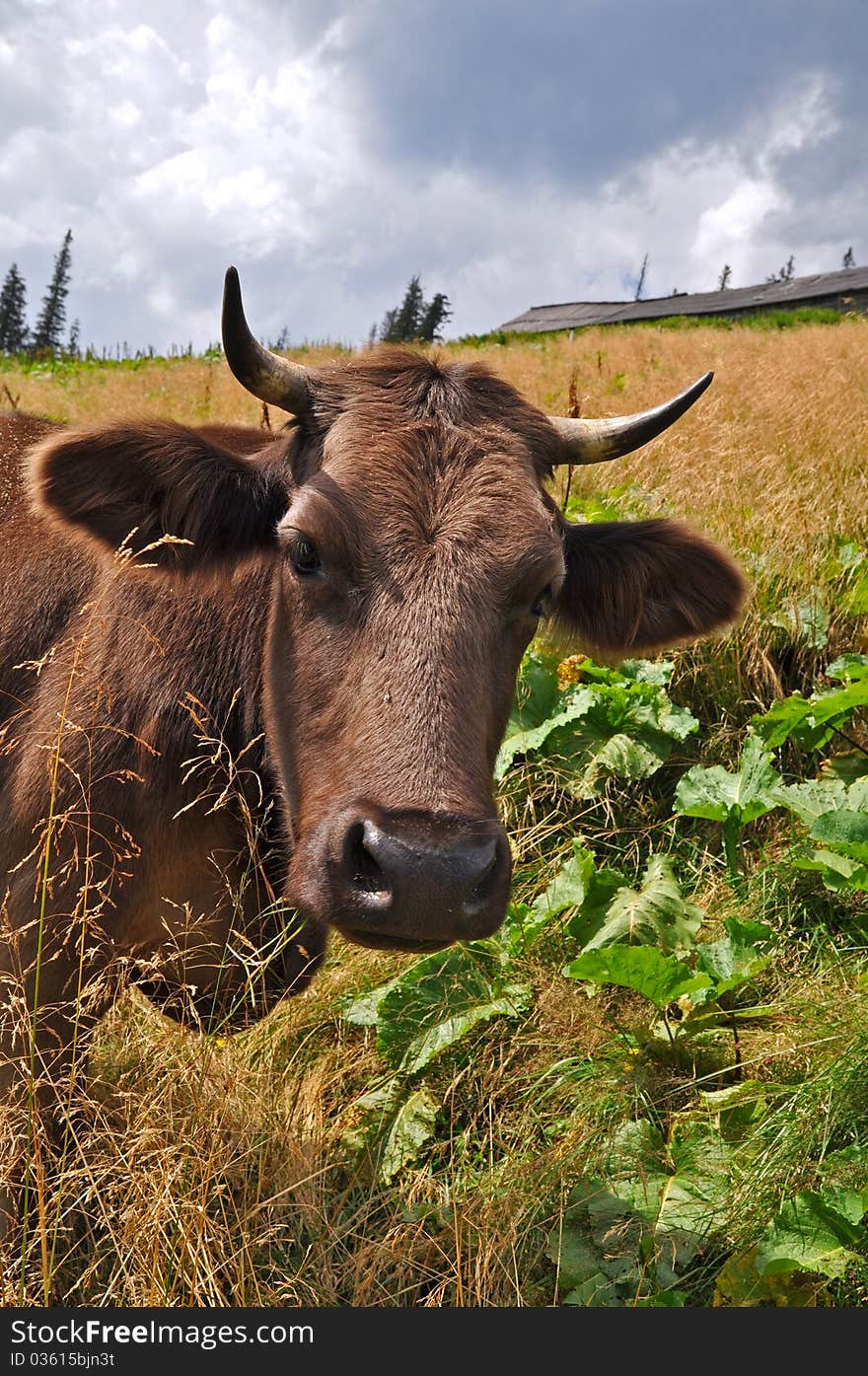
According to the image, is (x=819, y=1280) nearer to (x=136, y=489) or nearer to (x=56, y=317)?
(x=136, y=489)

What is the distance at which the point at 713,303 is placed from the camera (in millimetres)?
30344

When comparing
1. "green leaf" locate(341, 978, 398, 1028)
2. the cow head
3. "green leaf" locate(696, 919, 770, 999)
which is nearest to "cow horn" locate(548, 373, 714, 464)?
the cow head

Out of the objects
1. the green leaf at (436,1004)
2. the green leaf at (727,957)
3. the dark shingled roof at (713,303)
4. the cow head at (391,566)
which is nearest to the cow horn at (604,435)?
the cow head at (391,566)

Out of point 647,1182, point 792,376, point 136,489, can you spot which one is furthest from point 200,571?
point 792,376

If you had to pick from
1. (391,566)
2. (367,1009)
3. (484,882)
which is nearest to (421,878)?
(484,882)

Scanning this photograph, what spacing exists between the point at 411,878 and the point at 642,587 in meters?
1.79

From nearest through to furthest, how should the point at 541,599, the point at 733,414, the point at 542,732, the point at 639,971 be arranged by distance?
the point at 541,599
the point at 639,971
the point at 542,732
the point at 733,414

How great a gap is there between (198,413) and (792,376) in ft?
21.8

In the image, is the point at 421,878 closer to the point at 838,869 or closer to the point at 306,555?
the point at 306,555

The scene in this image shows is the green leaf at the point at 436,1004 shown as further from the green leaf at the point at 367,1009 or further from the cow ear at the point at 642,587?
the cow ear at the point at 642,587

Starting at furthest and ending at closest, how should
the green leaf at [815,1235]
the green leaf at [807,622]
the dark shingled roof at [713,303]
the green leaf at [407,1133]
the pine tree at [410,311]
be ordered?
1. the pine tree at [410,311]
2. the dark shingled roof at [713,303]
3. the green leaf at [807,622]
4. the green leaf at [407,1133]
5. the green leaf at [815,1235]

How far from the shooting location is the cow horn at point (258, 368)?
9.18 ft

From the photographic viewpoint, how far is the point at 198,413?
11.9 meters

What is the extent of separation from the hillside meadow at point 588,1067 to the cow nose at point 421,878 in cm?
104
